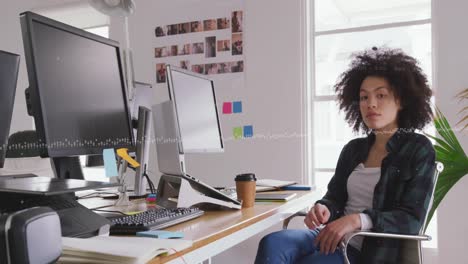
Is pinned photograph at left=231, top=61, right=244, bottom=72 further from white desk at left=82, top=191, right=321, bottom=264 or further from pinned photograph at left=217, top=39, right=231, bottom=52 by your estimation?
white desk at left=82, top=191, right=321, bottom=264

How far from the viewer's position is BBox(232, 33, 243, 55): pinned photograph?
338 cm

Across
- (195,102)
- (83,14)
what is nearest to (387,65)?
(195,102)

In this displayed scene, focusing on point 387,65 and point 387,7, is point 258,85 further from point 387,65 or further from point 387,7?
point 387,65

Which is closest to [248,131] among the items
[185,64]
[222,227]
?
[185,64]

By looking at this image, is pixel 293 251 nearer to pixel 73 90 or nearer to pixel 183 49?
pixel 73 90

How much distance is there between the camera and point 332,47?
129 inches

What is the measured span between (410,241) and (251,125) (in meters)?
1.94

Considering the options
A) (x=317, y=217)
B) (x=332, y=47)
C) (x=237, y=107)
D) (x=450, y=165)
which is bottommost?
(x=317, y=217)

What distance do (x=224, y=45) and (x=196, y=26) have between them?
31cm

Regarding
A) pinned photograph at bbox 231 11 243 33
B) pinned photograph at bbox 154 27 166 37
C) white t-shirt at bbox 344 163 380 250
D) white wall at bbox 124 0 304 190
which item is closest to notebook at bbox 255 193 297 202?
white t-shirt at bbox 344 163 380 250

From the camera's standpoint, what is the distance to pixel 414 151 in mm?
1618

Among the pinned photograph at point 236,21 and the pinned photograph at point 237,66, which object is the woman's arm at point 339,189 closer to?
the pinned photograph at point 237,66

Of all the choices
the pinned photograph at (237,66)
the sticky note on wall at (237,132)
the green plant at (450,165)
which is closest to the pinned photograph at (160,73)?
the pinned photograph at (237,66)

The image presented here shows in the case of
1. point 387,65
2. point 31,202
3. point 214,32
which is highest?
point 214,32
